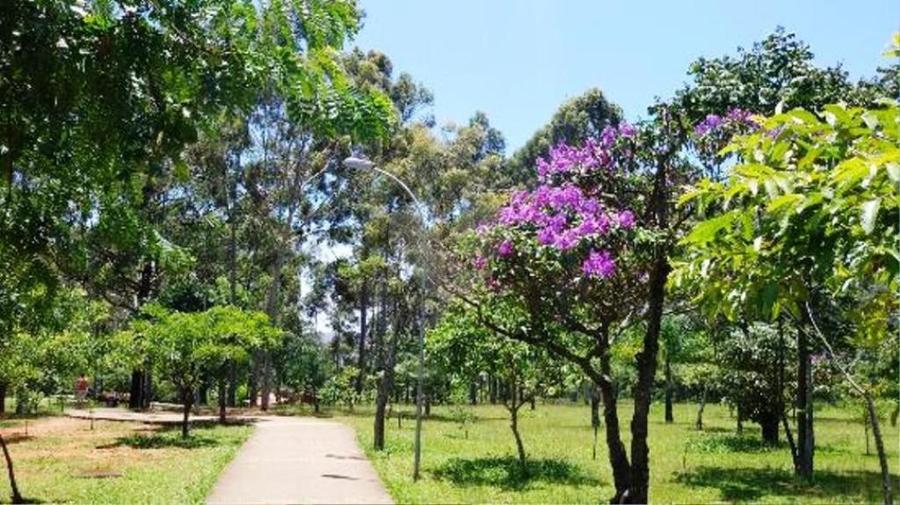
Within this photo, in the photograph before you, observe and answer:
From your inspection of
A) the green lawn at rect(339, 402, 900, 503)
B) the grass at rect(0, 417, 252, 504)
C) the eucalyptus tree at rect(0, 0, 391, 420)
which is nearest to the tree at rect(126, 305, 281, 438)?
the grass at rect(0, 417, 252, 504)

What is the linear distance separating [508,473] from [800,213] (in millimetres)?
16669

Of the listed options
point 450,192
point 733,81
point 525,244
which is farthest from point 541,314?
point 450,192

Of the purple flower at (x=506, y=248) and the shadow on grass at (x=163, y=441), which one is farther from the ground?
the purple flower at (x=506, y=248)

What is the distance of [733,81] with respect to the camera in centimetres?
1186

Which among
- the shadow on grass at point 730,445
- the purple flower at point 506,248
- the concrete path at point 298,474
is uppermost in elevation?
the purple flower at point 506,248

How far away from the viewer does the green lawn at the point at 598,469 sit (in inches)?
612

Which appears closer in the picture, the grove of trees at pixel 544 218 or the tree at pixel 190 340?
the grove of trees at pixel 544 218

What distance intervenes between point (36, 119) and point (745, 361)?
2355cm

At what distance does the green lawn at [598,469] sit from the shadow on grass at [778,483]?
0.02 metres

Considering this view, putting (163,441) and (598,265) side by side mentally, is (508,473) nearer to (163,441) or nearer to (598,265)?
(598,265)

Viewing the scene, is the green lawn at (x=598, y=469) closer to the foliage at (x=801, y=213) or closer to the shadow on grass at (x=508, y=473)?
the shadow on grass at (x=508, y=473)

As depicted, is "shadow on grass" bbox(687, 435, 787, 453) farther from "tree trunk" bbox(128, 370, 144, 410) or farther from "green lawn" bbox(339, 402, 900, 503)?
"tree trunk" bbox(128, 370, 144, 410)

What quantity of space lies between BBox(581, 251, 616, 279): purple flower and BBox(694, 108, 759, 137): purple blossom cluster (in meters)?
2.21

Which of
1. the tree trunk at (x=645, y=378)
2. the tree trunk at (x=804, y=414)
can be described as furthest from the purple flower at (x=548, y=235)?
the tree trunk at (x=804, y=414)
